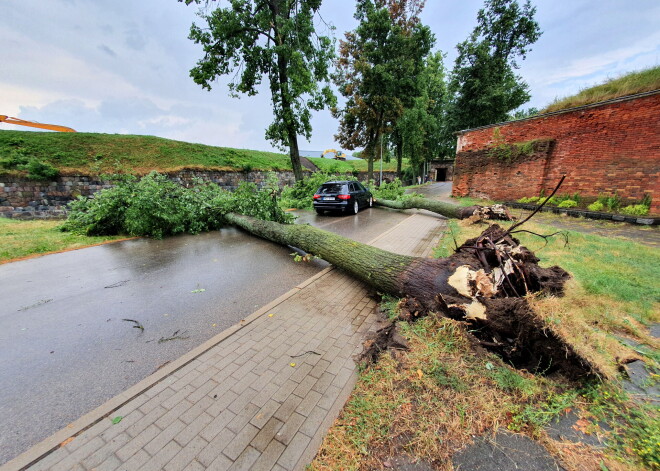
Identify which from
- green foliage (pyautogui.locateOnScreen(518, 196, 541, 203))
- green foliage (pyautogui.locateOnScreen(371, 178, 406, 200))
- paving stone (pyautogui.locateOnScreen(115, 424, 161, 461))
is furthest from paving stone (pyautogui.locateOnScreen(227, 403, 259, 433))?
green foliage (pyautogui.locateOnScreen(371, 178, 406, 200))

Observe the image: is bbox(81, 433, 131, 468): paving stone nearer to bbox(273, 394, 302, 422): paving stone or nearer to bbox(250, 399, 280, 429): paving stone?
bbox(250, 399, 280, 429): paving stone

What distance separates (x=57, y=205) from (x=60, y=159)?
2552 millimetres

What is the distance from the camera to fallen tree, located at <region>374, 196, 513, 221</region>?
934 centimetres

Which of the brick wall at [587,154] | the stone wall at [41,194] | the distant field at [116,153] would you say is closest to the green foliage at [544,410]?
the stone wall at [41,194]

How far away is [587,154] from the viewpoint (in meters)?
10.2

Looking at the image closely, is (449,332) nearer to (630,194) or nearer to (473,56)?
(630,194)

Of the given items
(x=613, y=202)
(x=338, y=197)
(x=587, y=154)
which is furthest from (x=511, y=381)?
(x=587, y=154)

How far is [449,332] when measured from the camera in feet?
9.61

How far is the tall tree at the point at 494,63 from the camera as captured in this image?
24156mm

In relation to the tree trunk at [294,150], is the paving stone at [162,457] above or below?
below

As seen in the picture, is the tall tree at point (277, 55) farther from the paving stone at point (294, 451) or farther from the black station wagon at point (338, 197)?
the paving stone at point (294, 451)

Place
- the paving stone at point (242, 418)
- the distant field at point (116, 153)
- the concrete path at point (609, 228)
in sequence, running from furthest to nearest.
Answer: the distant field at point (116, 153) → the concrete path at point (609, 228) → the paving stone at point (242, 418)

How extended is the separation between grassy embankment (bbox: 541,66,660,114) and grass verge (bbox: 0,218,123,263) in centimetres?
1927

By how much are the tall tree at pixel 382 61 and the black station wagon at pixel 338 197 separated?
12.5 meters
